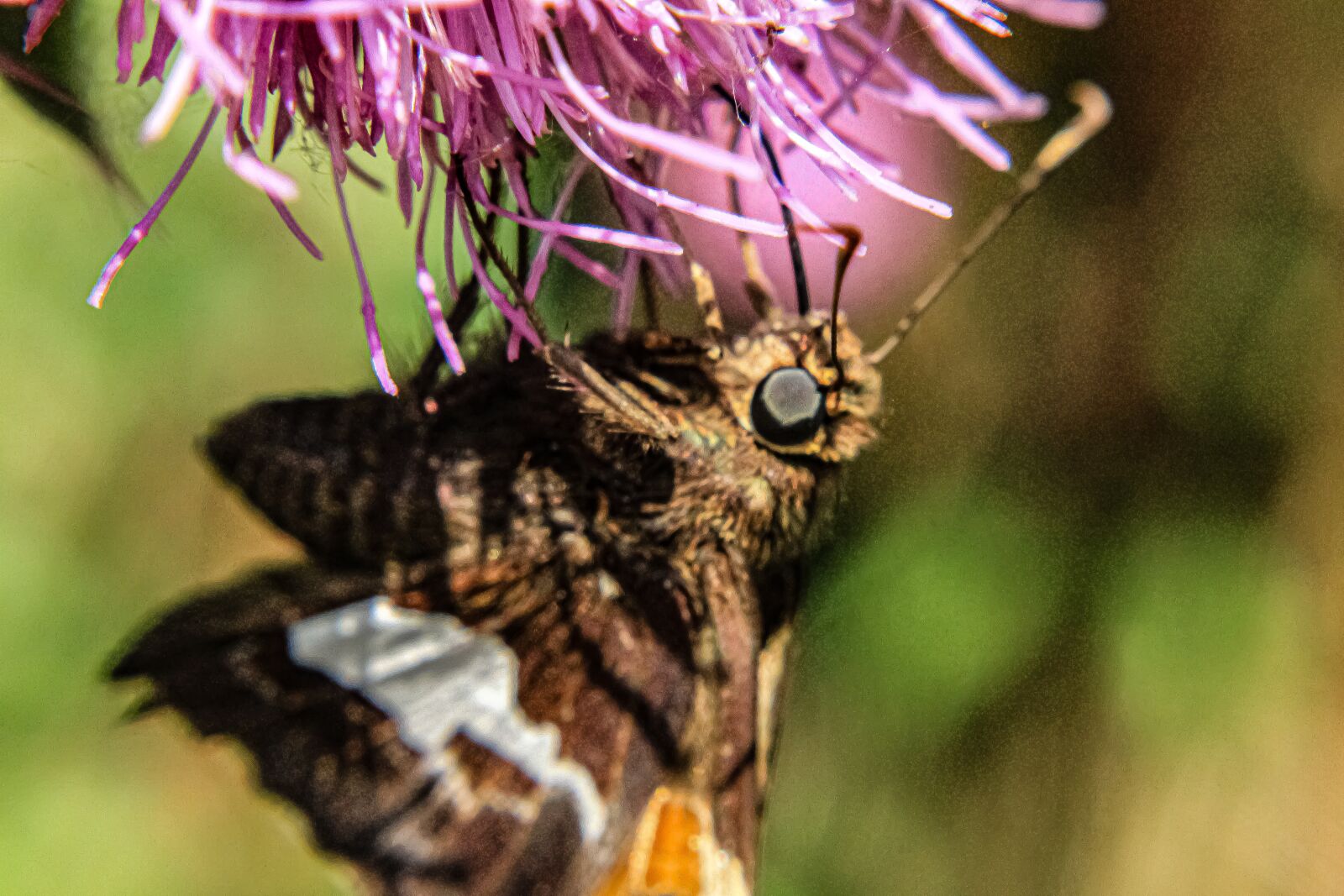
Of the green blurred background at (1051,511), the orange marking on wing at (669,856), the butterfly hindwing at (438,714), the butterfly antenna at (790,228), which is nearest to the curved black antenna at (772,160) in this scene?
the butterfly antenna at (790,228)

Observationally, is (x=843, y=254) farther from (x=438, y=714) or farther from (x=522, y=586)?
(x=438, y=714)

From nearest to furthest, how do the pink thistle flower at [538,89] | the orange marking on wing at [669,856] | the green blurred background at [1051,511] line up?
the pink thistle flower at [538,89]
the orange marking on wing at [669,856]
the green blurred background at [1051,511]

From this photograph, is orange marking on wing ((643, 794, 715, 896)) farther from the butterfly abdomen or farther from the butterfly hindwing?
the butterfly abdomen

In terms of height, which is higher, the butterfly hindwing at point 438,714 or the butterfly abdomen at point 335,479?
the butterfly abdomen at point 335,479

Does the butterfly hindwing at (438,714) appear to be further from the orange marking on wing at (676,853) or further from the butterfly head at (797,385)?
the butterfly head at (797,385)

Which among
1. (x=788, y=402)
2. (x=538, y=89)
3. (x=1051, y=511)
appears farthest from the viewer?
(x=1051, y=511)

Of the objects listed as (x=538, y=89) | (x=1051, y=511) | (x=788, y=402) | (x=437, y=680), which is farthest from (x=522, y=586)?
(x=1051, y=511)
